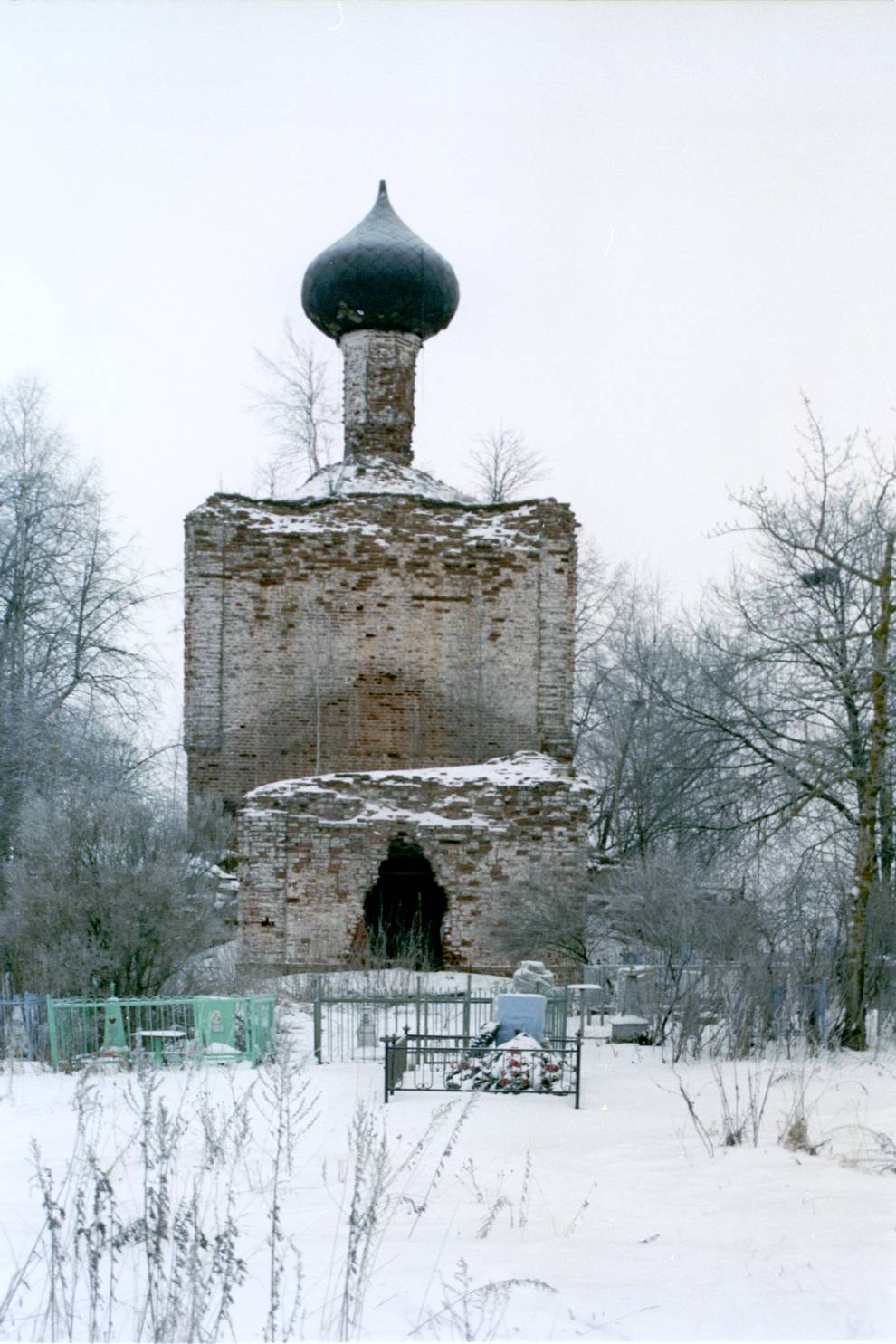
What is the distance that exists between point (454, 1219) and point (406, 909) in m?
15.6

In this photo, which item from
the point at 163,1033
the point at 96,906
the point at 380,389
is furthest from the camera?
the point at 380,389

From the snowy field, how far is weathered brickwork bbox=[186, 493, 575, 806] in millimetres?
11548

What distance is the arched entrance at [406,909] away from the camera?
20.1m

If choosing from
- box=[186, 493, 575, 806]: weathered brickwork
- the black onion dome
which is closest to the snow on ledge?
box=[186, 493, 575, 806]: weathered brickwork

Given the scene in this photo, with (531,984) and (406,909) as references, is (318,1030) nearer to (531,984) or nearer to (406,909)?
(531,984)

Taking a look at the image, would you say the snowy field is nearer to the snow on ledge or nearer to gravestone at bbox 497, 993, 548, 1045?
gravestone at bbox 497, 993, 548, 1045

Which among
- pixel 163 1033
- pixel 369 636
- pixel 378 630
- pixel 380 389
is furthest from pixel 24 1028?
pixel 380 389

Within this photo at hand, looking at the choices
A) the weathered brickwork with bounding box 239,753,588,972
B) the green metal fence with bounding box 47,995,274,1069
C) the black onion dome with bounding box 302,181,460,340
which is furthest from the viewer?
the black onion dome with bounding box 302,181,460,340

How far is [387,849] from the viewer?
18750 millimetres

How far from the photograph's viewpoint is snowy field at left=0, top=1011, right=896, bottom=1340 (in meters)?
Answer: 4.84

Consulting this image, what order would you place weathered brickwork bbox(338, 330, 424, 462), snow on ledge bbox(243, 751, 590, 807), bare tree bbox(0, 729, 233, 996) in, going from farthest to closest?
weathered brickwork bbox(338, 330, 424, 462) < snow on ledge bbox(243, 751, 590, 807) < bare tree bbox(0, 729, 233, 996)

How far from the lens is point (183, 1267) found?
16.5ft

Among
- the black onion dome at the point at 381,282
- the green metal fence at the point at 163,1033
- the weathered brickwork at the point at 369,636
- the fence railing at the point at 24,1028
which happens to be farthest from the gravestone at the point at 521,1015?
the black onion dome at the point at 381,282

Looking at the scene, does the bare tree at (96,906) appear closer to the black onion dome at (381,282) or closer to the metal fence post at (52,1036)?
the metal fence post at (52,1036)
